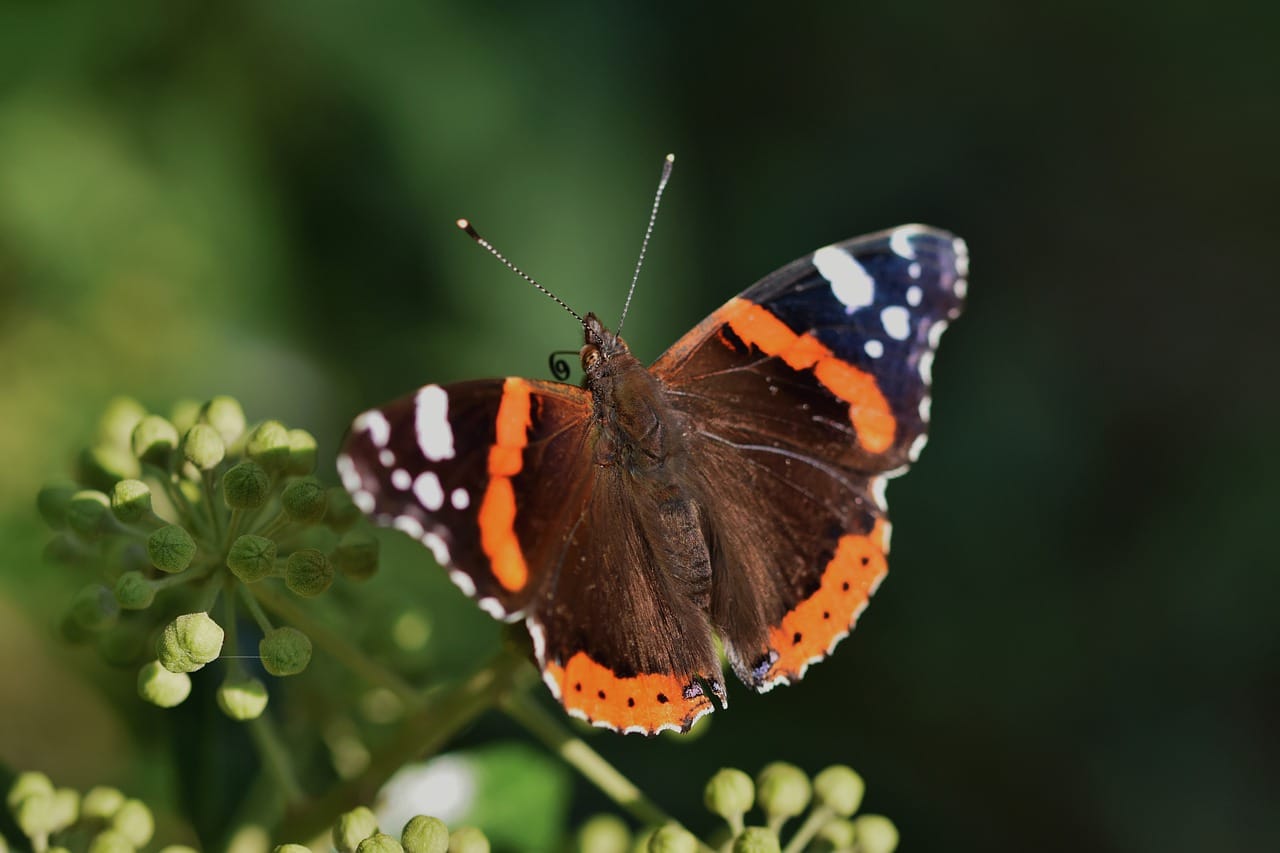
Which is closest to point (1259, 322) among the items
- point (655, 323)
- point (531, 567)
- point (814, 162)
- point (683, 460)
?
point (814, 162)

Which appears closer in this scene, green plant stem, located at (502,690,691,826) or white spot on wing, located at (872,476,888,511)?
green plant stem, located at (502,690,691,826)

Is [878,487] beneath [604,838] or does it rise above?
above

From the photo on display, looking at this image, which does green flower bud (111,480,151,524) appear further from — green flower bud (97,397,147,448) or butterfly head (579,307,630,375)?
butterfly head (579,307,630,375)

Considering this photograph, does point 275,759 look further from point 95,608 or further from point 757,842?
point 757,842

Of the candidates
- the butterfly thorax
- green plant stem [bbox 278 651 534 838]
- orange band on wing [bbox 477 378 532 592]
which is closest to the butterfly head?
the butterfly thorax

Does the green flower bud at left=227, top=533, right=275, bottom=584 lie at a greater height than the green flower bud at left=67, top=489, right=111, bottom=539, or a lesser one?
greater

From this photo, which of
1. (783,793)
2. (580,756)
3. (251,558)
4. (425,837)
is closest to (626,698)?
(580,756)
